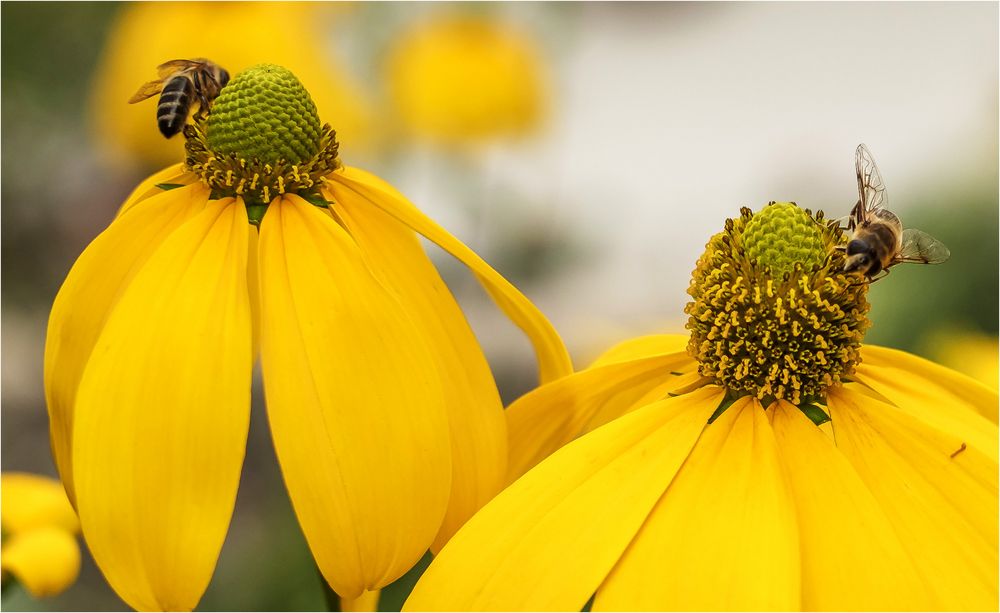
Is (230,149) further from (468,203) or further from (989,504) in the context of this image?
(468,203)

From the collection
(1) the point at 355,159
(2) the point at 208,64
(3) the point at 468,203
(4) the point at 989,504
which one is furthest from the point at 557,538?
(3) the point at 468,203

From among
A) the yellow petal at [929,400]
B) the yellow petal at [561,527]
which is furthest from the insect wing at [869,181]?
the yellow petal at [561,527]

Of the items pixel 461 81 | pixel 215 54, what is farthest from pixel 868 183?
pixel 461 81

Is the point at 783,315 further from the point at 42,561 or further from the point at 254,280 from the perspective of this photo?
the point at 42,561

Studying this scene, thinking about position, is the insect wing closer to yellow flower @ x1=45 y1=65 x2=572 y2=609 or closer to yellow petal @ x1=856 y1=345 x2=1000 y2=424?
yellow petal @ x1=856 y1=345 x2=1000 y2=424

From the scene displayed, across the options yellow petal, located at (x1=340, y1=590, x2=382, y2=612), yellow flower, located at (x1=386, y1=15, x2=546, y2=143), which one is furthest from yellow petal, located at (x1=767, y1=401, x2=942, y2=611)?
yellow flower, located at (x1=386, y1=15, x2=546, y2=143)
